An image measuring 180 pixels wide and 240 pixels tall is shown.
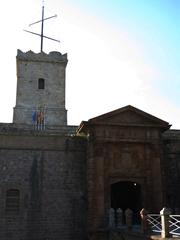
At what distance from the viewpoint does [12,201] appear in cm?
2169

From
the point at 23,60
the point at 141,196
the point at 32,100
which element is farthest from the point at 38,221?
the point at 23,60

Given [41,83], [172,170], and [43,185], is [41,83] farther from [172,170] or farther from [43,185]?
[172,170]

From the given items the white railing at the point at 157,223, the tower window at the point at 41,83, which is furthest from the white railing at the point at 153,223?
the tower window at the point at 41,83

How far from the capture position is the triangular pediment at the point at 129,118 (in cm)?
2227

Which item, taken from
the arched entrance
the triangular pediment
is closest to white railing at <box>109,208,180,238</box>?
the arched entrance

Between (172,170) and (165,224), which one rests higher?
(172,170)

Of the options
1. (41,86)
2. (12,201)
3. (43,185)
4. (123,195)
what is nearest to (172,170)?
(123,195)

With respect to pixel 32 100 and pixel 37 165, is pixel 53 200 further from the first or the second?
pixel 32 100

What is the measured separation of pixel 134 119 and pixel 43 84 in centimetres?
2271

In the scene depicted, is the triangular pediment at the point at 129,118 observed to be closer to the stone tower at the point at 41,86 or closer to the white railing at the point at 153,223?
the white railing at the point at 153,223

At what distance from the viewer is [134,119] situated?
22.8 m

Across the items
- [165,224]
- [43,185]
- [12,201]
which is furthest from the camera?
[43,185]

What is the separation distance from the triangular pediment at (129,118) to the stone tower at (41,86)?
20038 mm

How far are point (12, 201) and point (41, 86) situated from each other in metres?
23.5
